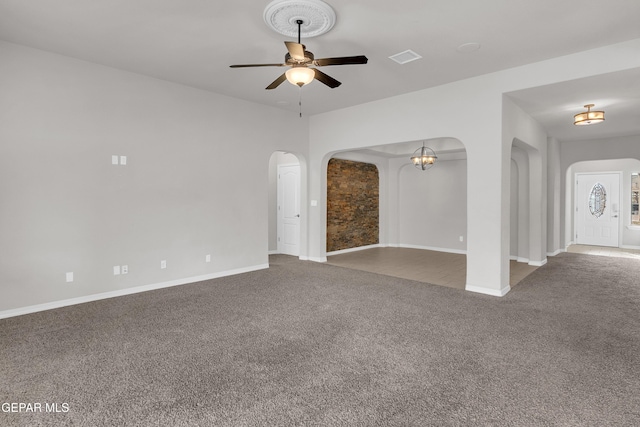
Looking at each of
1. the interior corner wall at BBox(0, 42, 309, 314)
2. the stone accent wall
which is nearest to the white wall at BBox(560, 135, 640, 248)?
the stone accent wall

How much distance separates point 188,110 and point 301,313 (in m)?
3.58

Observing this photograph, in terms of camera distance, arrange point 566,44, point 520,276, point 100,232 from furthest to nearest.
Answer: point 520,276, point 100,232, point 566,44

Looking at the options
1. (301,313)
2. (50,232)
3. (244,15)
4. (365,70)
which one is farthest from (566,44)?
(50,232)

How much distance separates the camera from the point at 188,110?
532cm

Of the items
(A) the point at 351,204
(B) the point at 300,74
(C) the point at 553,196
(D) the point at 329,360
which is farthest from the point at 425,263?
(B) the point at 300,74

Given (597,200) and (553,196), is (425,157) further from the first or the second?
(597,200)

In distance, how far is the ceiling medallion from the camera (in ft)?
9.90

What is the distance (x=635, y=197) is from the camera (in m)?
9.28

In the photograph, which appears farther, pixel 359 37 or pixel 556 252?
pixel 556 252

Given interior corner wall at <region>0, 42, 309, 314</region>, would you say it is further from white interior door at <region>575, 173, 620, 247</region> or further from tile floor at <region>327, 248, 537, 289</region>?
white interior door at <region>575, 173, 620, 247</region>

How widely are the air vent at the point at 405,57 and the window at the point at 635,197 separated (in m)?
8.99

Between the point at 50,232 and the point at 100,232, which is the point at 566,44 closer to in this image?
the point at 100,232

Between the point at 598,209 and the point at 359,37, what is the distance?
10.0 meters

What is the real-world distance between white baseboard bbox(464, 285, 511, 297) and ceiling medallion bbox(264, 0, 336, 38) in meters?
3.89
